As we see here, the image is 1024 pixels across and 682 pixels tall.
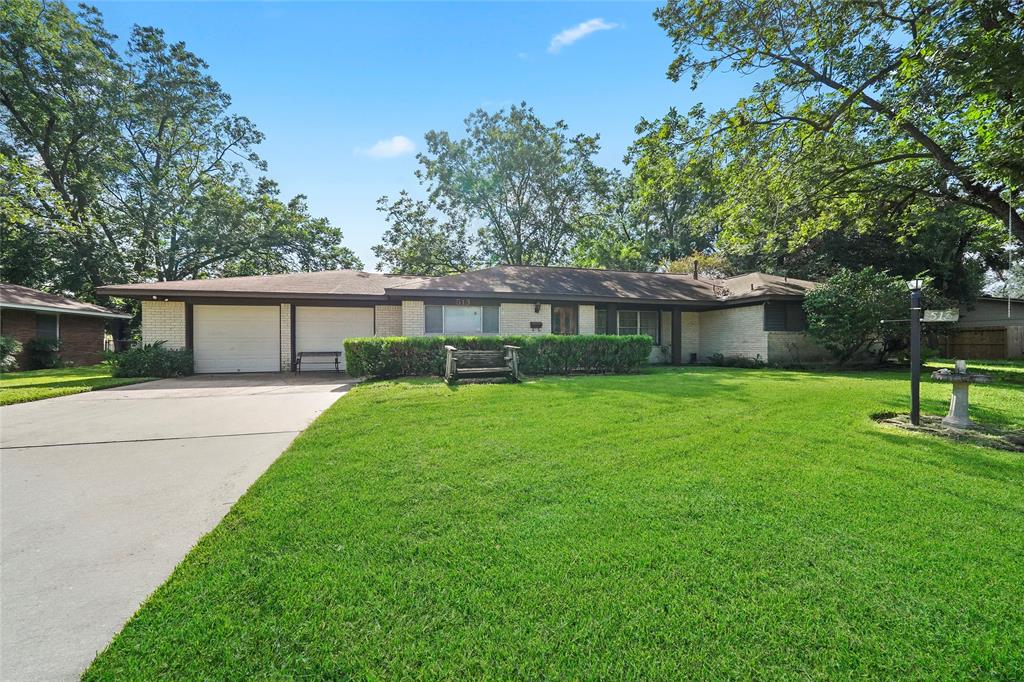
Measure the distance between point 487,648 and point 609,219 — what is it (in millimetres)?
28638

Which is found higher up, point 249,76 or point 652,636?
point 249,76

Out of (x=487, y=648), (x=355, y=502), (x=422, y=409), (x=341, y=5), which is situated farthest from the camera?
(x=341, y=5)

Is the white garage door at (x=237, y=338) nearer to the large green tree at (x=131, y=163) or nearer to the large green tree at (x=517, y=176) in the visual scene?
the large green tree at (x=131, y=163)

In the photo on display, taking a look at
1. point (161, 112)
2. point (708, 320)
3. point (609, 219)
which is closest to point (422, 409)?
point (708, 320)

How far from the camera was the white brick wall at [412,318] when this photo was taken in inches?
514

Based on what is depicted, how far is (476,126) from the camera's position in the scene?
2302 centimetres

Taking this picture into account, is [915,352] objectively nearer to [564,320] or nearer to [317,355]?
[564,320]

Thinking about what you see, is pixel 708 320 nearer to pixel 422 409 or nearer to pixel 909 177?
pixel 909 177

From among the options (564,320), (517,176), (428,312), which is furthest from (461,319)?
(517,176)

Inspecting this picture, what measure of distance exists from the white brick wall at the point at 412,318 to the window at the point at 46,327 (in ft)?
46.9

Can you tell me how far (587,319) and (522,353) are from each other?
187 inches

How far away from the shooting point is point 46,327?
15375 mm

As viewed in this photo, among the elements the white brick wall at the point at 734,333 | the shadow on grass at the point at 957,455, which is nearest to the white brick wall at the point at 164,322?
the shadow on grass at the point at 957,455

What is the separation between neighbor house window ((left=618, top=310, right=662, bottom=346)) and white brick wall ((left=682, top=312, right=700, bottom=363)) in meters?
1.26
